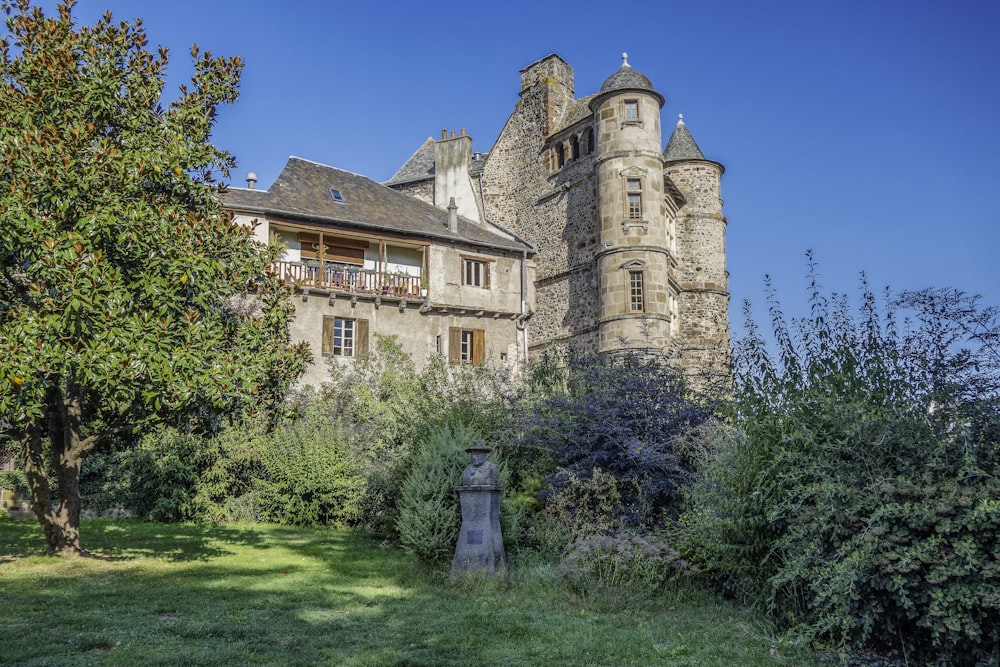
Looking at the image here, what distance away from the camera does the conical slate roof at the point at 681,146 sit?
101 feet

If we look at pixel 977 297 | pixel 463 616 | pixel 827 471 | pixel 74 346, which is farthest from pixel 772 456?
pixel 74 346

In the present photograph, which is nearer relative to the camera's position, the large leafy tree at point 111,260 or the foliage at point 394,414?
the large leafy tree at point 111,260

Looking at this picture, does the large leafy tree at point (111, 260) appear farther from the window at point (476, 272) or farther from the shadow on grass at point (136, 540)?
the window at point (476, 272)

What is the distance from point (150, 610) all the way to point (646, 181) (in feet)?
74.4

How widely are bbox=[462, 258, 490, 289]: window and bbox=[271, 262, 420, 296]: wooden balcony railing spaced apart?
1.94m

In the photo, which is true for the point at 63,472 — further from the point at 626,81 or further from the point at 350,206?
the point at 626,81

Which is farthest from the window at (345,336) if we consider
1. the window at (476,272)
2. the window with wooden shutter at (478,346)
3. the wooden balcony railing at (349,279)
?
the window at (476,272)

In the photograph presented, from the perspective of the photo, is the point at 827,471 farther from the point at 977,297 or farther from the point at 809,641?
the point at 977,297

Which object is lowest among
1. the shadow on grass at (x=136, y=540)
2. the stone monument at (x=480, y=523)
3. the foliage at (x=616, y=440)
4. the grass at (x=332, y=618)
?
the grass at (x=332, y=618)

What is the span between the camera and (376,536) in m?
13.6

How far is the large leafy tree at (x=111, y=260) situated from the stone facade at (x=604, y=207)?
53.3 ft

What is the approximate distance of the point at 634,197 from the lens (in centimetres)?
2697

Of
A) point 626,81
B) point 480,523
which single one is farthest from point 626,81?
point 480,523

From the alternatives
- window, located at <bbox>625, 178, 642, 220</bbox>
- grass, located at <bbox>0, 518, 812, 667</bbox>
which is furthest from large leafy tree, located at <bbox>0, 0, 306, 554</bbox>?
window, located at <bbox>625, 178, 642, 220</bbox>
